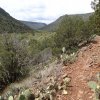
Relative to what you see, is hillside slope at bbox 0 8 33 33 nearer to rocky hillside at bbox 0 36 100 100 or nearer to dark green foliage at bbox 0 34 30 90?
dark green foliage at bbox 0 34 30 90

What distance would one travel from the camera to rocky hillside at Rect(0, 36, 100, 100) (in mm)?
8391

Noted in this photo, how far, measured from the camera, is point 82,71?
9.85 metres

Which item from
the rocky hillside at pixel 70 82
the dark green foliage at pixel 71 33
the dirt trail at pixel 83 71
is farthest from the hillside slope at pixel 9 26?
the rocky hillside at pixel 70 82

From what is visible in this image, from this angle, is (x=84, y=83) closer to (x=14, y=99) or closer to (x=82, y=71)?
(x=82, y=71)

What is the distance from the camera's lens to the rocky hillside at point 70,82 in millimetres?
8391

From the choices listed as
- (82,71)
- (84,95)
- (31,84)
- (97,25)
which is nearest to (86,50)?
(82,71)

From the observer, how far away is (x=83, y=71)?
9820 millimetres

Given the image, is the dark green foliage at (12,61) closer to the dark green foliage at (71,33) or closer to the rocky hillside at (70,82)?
the dark green foliage at (71,33)

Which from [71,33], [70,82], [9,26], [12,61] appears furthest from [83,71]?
[9,26]

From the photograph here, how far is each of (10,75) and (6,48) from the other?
155 centimetres

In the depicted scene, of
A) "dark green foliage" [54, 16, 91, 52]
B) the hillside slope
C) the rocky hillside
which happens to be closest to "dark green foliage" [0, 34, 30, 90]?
"dark green foliage" [54, 16, 91, 52]

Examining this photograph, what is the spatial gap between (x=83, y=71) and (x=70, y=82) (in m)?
0.84

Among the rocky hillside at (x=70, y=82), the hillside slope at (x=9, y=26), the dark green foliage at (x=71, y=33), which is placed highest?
the hillside slope at (x=9, y=26)

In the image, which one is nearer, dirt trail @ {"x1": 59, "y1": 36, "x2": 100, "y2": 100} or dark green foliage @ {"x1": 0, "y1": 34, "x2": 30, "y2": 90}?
dirt trail @ {"x1": 59, "y1": 36, "x2": 100, "y2": 100}
